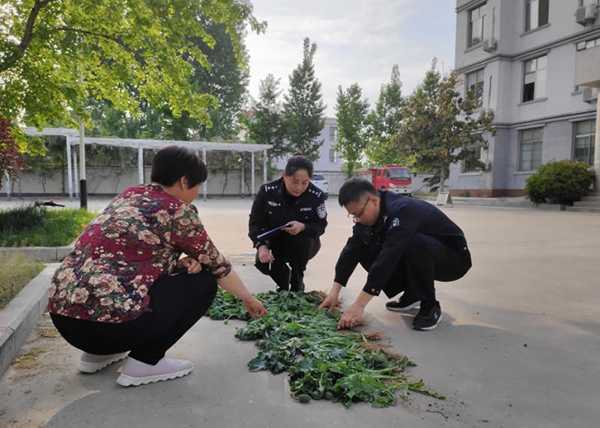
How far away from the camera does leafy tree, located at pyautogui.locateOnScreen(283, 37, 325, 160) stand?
3416 cm

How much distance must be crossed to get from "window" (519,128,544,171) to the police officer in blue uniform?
777 inches

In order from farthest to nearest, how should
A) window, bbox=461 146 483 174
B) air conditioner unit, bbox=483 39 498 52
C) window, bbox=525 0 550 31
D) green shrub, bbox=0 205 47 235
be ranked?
window, bbox=461 146 483 174 < air conditioner unit, bbox=483 39 498 52 < window, bbox=525 0 550 31 < green shrub, bbox=0 205 47 235

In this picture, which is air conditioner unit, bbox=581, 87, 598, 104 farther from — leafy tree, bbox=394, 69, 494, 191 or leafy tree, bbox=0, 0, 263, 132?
leafy tree, bbox=0, 0, 263, 132

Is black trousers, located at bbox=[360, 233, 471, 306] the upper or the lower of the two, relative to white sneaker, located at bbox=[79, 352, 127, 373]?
upper

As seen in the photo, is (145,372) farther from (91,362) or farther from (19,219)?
(19,219)

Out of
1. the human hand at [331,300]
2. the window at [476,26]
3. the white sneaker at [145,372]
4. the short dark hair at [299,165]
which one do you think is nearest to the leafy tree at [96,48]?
the short dark hair at [299,165]

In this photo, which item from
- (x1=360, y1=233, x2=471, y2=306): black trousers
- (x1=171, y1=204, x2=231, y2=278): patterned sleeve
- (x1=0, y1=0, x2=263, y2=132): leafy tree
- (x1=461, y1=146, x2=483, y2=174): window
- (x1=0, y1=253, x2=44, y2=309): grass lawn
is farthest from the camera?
(x1=461, y1=146, x2=483, y2=174): window

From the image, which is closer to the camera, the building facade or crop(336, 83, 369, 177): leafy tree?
the building facade

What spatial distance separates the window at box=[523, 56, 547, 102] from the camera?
67.3 ft

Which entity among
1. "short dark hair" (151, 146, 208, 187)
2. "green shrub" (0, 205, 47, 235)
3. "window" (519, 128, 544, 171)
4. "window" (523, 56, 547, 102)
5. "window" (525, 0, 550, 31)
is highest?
"window" (525, 0, 550, 31)

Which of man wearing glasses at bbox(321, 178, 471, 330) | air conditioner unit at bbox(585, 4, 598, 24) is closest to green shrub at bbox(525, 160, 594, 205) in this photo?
air conditioner unit at bbox(585, 4, 598, 24)

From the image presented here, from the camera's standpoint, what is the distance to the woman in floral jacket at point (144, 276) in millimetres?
1949

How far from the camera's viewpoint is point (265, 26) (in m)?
5.38

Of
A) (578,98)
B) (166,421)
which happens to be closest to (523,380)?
(166,421)
